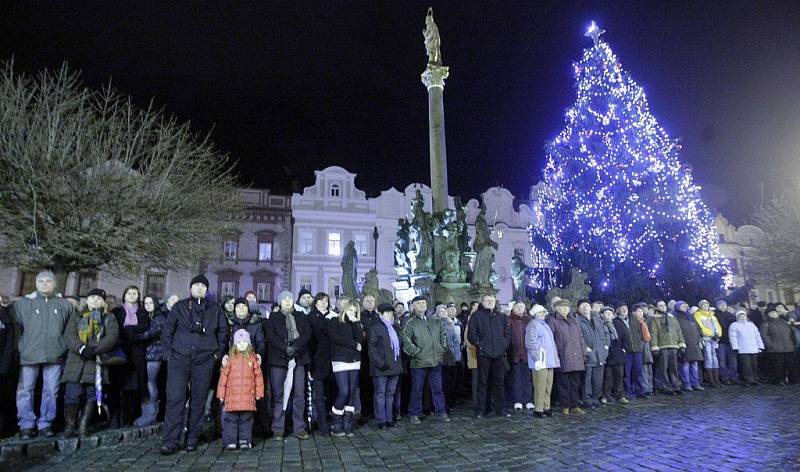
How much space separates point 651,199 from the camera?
25328 millimetres

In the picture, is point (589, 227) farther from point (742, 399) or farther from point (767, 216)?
point (742, 399)

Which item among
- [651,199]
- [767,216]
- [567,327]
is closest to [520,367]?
[567,327]

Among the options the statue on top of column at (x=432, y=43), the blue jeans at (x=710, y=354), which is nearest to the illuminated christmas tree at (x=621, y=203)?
the statue on top of column at (x=432, y=43)

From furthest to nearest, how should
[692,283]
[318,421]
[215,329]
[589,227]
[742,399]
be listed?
[589,227]
[692,283]
[742,399]
[318,421]
[215,329]

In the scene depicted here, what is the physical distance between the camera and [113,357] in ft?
25.1

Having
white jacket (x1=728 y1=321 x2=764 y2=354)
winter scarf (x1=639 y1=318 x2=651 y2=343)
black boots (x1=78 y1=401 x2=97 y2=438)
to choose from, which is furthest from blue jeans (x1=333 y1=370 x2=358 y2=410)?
white jacket (x1=728 y1=321 x2=764 y2=354)

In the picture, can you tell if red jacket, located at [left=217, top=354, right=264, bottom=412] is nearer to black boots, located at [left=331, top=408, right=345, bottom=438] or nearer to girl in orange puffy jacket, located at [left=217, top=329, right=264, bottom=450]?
girl in orange puffy jacket, located at [left=217, top=329, right=264, bottom=450]

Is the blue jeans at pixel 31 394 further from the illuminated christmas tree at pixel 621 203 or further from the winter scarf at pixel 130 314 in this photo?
the illuminated christmas tree at pixel 621 203

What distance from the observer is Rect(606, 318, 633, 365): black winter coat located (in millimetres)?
10922

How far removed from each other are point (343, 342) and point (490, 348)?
278 cm

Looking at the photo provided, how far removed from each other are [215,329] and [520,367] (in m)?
5.92

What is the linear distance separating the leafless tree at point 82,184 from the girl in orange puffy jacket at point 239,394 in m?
10.5

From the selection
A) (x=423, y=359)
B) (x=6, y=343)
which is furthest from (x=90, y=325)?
(x=423, y=359)

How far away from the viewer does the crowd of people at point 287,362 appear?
7.16 metres
